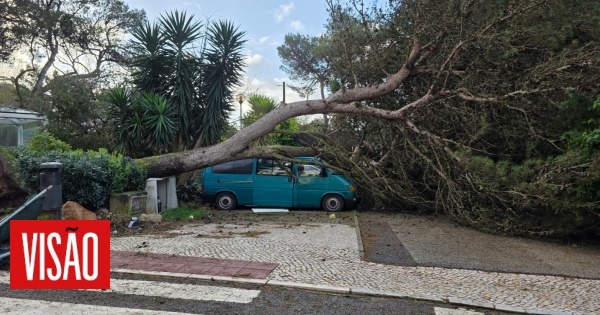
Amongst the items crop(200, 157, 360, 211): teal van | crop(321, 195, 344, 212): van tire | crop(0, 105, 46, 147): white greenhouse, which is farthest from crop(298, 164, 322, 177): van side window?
crop(0, 105, 46, 147): white greenhouse

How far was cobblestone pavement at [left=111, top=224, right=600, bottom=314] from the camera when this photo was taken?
4895mm

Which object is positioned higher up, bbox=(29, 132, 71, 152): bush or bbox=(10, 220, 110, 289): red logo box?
bbox=(29, 132, 71, 152): bush

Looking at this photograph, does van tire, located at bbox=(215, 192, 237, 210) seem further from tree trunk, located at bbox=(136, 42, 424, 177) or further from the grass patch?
the grass patch

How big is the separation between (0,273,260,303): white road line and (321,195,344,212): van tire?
7.28 metres

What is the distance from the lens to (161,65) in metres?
13.9

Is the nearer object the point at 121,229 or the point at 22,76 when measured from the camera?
the point at 121,229

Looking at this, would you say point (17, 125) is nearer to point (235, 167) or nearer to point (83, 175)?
point (83, 175)

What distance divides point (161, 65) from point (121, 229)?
7.17 m

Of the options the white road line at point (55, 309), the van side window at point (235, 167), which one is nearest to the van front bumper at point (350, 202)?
the van side window at point (235, 167)

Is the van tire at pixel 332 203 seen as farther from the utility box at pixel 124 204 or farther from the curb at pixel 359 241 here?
the utility box at pixel 124 204

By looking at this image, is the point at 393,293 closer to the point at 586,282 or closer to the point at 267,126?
the point at 586,282

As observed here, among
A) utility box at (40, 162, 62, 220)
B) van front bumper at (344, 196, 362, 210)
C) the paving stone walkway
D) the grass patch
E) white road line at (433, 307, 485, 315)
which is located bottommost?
white road line at (433, 307, 485, 315)

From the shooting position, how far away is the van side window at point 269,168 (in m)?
12.1

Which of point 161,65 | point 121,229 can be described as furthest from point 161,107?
point 121,229
